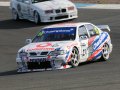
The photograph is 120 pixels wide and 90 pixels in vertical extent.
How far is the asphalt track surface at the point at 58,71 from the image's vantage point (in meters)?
11.2

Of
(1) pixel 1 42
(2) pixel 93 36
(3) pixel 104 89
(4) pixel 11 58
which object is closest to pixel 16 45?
(1) pixel 1 42

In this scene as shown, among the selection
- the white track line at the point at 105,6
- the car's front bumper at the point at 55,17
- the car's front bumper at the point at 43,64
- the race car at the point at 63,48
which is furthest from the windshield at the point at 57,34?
the white track line at the point at 105,6

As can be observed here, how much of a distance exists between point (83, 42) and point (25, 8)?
12.4 metres

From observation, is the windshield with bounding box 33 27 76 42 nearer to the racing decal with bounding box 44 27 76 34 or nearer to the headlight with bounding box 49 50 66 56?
the racing decal with bounding box 44 27 76 34

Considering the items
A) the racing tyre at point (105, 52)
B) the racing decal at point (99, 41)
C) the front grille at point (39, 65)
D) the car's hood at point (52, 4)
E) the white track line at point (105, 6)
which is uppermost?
the racing decal at point (99, 41)

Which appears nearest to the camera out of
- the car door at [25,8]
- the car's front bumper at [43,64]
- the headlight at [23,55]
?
the car's front bumper at [43,64]

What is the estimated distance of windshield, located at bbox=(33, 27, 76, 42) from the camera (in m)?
16.4

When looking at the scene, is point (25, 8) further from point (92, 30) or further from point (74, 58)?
point (74, 58)

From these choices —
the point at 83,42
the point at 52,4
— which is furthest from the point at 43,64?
the point at 52,4

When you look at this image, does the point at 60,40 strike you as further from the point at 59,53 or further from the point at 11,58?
the point at 11,58

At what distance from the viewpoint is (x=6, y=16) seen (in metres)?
31.0

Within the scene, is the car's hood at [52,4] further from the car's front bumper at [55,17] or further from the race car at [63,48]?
the race car at [63,48]

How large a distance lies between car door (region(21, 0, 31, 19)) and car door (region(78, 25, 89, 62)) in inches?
443

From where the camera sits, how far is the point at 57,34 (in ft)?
54.1
